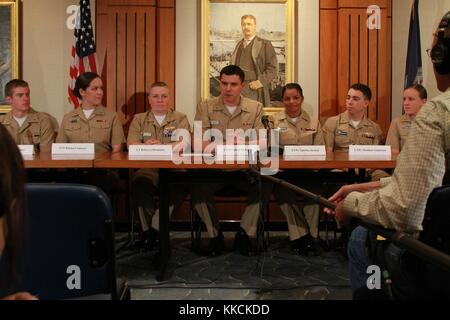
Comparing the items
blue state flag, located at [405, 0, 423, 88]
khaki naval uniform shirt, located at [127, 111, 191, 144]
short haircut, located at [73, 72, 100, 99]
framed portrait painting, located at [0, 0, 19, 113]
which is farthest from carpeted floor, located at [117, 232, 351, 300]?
framed portrait painting, located at [0, 0, 19, 113]

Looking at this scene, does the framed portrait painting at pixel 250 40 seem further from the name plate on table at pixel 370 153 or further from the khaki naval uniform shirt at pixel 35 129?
the name plate on table at pixel 370 153

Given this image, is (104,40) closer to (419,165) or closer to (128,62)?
(128,62)

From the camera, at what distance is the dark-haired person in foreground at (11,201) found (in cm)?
80

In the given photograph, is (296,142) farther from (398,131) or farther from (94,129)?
(94,129)

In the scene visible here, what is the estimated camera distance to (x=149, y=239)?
13.3 feet

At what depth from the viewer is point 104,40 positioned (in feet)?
16.7

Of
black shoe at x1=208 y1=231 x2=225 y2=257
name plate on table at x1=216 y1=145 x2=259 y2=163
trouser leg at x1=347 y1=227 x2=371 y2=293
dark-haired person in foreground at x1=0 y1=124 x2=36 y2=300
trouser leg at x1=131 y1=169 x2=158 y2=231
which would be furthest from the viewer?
trouser leg at x1=131 y1=169 x2=158 y2=231

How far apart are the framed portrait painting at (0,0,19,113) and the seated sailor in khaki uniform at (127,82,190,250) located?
5.20ft

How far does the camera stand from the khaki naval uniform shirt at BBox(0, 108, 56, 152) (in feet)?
15.2

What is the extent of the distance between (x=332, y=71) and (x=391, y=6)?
3.05ft

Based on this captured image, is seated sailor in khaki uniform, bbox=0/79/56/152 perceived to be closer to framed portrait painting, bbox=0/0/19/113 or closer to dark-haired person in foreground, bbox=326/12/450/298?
framed portrait painting, bbox=0/0/19/113

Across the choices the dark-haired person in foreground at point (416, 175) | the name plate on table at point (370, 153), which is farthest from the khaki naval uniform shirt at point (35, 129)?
the dark-haired person in foreground at point (416, 175)

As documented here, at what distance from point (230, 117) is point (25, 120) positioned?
191 cm

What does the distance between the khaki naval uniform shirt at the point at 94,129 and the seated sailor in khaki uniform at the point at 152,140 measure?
15 centimetres
